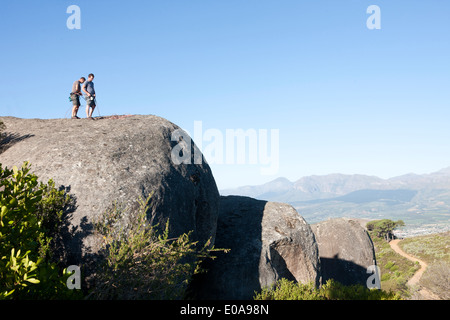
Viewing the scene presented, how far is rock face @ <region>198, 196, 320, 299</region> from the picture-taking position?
13516 mm

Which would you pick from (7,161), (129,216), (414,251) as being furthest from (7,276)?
(414,251)

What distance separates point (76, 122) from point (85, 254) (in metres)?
7.22

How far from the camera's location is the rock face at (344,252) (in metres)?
25.5

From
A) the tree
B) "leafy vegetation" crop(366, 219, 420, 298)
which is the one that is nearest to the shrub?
"leafy vegetation" crop(366, 219, 420, 298)

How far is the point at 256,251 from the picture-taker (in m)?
14.6

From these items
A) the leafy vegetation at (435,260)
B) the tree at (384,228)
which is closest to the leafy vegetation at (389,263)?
the tree at (384,228)

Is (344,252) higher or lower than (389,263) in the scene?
higher

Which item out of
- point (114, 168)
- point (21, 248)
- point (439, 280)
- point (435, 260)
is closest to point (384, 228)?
point (435, 260)

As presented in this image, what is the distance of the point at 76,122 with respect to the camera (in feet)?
45.3

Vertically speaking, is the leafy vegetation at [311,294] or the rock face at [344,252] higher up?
the leafy vegetation at [311,294]

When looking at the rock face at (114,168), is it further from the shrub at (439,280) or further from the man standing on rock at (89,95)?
the shrub at (439,280)

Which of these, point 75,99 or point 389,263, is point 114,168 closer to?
point 75,99

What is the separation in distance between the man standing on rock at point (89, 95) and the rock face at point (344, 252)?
2084 centimetres

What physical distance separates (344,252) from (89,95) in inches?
899
